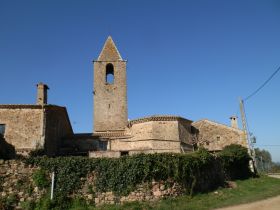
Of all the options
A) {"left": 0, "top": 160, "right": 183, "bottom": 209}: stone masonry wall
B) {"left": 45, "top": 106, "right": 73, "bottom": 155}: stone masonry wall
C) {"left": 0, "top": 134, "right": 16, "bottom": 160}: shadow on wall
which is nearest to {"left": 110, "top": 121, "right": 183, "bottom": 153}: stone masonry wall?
{"left": 45, "top": 106, "right": 73, "bottom": 155}: stone masonry wall

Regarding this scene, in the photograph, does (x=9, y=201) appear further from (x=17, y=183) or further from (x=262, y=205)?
(x=262, y=205)

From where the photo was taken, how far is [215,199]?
1722cm

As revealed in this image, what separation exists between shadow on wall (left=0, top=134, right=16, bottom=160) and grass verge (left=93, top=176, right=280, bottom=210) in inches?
385

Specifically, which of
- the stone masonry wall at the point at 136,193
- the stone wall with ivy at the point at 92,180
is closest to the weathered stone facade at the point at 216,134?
the stone wall with ivy at the point at 92,180

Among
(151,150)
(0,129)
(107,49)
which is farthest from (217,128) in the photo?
(0,129)

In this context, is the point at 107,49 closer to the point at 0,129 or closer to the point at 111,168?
the point at 0,129

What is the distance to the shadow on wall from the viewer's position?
72.9 ft

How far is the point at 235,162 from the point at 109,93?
59.3ft

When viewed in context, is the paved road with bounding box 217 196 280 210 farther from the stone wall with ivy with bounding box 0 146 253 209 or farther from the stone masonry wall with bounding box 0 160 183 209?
the stone masonry wall with bounding box 0 160 183 209

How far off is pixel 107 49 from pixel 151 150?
54.0ft

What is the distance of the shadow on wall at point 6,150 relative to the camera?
875 inches

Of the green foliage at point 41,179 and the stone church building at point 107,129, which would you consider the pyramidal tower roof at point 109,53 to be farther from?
the green foliage at point 41,179

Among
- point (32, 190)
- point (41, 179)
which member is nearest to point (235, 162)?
point (41, 179)

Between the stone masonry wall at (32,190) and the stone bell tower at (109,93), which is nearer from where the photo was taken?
the stone masonry wall at (32,190)
